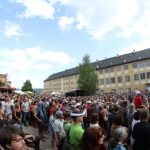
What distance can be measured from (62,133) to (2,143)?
6885 mm

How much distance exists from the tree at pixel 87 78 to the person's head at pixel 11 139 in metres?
73.1

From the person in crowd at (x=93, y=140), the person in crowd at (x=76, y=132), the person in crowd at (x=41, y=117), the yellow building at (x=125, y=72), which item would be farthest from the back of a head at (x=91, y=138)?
the yellow building at (x=125, y=72)

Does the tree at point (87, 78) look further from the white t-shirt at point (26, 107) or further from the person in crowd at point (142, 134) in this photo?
the person in crowd at point (142, 134)

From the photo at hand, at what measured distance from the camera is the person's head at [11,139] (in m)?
2.93

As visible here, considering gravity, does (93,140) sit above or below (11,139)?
below

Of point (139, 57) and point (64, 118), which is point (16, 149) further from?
point (139, 57)

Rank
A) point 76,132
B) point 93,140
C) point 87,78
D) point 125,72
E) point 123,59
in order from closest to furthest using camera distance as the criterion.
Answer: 1. point 93,140
2. point 76,132
3. point 87,78
4. point 125,72
5. point 123,59

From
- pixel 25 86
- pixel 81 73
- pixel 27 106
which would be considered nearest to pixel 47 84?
pixel 25 86

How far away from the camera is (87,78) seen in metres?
78.6

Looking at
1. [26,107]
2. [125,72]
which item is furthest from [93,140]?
[125,72]

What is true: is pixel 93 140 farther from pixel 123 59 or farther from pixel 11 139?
pixel 123 59

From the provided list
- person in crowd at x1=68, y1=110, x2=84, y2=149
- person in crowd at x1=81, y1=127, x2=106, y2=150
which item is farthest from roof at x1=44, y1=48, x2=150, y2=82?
person in crowd at x1=81, y1=127, x2=106, y2=150

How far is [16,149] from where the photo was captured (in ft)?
9.72

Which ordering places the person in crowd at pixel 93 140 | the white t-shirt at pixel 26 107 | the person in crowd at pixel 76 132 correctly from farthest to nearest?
1. the white t-shirt at pixel 26 107
2. the person in crowd at pixel 76 132
3. the person in crowd at pixel 93 140
